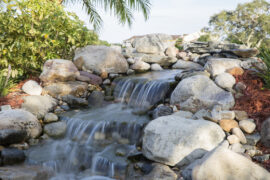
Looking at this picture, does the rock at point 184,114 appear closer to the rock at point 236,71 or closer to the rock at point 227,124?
the rock at point 227,124

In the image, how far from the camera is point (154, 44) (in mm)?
12828

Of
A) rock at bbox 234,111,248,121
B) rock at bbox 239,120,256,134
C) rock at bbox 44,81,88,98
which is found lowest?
rock at bbox 239,120,256,134

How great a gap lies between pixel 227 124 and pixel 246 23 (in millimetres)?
25020

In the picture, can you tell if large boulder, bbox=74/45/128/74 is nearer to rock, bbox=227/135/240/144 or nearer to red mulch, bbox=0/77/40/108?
red mulch, bbox=0/77/40/108

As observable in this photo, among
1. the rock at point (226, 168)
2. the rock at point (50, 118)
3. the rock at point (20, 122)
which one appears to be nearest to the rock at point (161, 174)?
the rock at point (226, 168)

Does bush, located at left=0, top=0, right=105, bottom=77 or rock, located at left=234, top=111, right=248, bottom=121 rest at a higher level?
bush, located at left=0, top=0, right=105, bottom=77

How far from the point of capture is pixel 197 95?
536 centimetres

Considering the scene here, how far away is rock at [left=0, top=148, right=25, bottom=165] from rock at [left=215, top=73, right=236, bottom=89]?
468cm

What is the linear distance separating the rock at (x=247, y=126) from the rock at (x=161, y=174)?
1770 mm

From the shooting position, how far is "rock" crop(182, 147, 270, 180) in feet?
9.91

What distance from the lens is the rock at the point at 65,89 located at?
7.02 metres

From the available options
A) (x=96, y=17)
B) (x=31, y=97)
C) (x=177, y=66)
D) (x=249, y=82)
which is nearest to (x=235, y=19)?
(x=177, y=66)

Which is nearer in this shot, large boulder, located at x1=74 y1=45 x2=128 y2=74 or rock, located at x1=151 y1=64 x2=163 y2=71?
large boulder, located at x1=74 y1=45 x2=128 y2=74

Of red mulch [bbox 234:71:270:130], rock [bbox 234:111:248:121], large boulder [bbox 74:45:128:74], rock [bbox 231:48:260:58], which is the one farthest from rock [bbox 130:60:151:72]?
rock [bbox 234:111:248:121]
